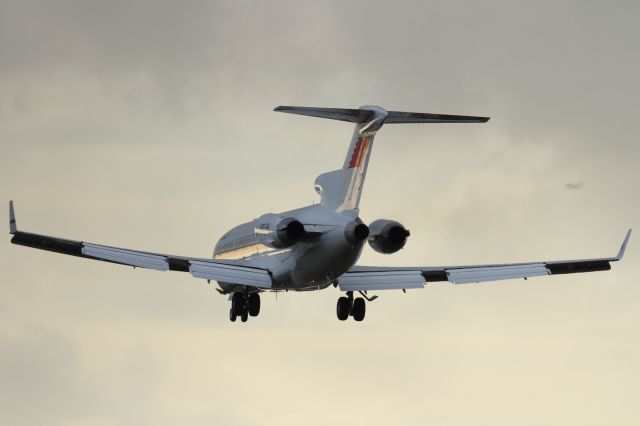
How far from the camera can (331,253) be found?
184 feet

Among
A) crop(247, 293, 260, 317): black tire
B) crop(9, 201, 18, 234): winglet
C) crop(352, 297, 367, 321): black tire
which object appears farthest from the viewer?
crop(247, 293, 260, 317): black tire

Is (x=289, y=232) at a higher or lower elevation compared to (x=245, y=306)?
lower

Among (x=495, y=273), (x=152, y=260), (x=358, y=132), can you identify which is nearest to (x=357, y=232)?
(x=358, y=132)

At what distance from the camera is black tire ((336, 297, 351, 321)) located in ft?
201

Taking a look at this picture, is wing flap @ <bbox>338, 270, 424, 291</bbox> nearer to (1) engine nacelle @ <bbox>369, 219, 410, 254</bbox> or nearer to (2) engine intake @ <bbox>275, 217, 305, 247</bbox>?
(2) engine intake @ <bbox>275, 217, 305, 247</bbox>

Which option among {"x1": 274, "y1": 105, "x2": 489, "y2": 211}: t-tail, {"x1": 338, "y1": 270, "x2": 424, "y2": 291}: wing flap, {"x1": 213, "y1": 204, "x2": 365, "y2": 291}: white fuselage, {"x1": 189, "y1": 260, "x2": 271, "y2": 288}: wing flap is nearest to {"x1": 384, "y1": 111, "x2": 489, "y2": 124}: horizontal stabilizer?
{"x1": 274, "y1": 105, "x2": 489, "y2": 211}: t-tail

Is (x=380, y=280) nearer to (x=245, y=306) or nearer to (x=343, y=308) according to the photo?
(x=343, y=308)

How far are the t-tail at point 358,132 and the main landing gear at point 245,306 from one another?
6678mm

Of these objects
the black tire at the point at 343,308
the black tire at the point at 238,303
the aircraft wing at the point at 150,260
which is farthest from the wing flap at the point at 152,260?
the black tire at the point at 343,308

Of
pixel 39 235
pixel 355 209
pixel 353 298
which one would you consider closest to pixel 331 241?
pixel 355 209

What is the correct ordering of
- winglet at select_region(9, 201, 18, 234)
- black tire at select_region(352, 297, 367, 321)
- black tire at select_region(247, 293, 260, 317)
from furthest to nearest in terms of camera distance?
black tire at select_region(247, 293, 260, 317) → black tire at select_region(352, 297, 367, 321) → winglet at select_region(9, 201, 18, 234)

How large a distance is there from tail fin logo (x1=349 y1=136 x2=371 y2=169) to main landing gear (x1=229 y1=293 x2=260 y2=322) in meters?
8.17

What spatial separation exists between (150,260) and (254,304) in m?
5.93

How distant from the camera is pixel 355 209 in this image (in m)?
57.1
